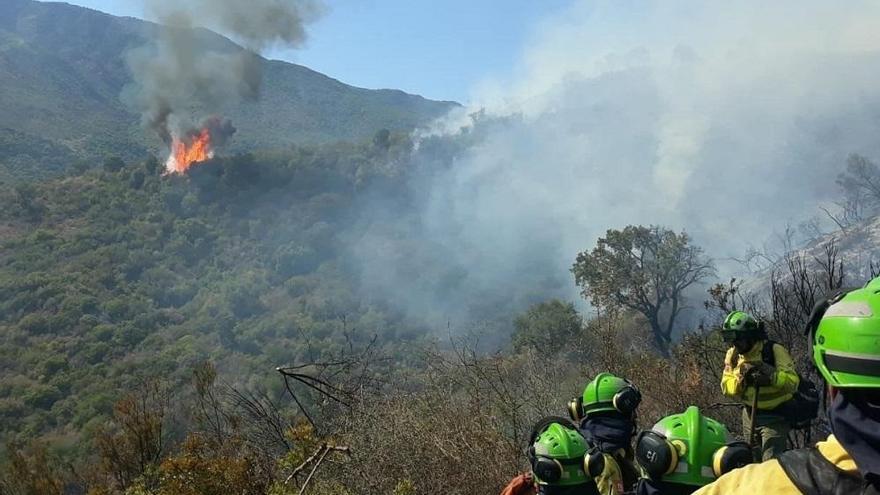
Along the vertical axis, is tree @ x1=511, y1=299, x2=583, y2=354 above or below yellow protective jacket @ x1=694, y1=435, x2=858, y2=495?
below

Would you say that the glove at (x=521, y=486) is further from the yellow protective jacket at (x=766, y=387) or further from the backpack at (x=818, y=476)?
the yellow protective jacket at (x=766, y=387)

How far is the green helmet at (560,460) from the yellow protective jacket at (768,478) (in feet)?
4.96

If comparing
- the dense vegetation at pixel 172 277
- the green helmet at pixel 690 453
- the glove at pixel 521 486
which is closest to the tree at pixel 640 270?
the dense vegetation at pixel 172 277

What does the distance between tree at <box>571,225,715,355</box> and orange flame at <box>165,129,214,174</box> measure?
56.7 m

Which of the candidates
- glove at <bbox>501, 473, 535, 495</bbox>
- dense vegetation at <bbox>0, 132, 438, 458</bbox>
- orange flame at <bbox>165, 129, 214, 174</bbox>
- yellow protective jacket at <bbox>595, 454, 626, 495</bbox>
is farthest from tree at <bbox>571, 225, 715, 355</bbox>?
orange flame at <bbox>165, 129, 214, 174</bbox>

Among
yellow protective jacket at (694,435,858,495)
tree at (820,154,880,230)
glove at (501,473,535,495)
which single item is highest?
tree at (820,154,880,230)

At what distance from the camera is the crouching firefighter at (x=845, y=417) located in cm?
128

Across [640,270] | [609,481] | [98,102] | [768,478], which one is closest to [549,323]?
[640,270]

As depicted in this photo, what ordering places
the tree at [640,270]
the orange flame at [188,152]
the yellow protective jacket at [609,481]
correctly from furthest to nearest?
the orange flame at [188,152] < the tree at [640,270] < the yellow protective jacket at [609,481]

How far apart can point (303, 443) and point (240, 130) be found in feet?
408

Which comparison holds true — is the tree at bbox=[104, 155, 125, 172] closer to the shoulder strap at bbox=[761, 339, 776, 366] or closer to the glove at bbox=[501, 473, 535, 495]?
the shoulder strap at bbox=[761, 339, 776, 366]

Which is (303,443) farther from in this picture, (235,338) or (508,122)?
(508,122)

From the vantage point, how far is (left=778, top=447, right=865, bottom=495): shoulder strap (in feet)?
4.15

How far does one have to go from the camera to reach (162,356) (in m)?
41.8
